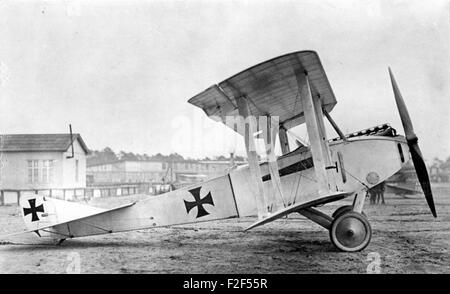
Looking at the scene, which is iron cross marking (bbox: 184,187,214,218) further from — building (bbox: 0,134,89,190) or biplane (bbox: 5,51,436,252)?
building (bbox: 0,134,89,190)

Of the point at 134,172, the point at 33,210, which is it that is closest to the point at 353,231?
the point at 33,210

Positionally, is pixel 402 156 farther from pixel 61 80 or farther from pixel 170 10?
pixel 61 80

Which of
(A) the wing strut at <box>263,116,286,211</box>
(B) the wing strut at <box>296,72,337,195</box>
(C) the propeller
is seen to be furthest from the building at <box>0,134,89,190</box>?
(C) the propeller

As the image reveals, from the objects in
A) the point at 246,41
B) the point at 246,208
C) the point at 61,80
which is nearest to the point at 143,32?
the point at 246,41

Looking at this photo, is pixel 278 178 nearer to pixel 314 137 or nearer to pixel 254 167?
pixel 254 167

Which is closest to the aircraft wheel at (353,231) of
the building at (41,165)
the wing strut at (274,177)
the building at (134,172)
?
the wing strut at (274,177)
